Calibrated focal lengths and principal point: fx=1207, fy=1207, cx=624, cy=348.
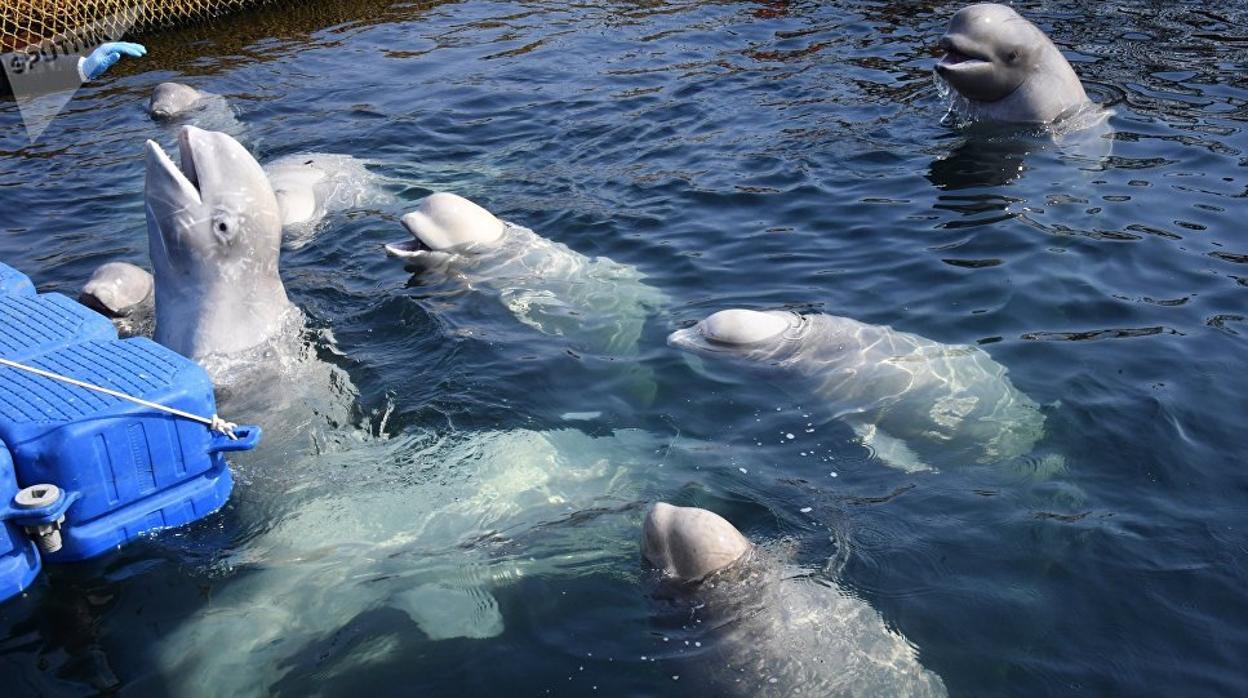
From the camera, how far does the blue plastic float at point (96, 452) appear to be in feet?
16.5

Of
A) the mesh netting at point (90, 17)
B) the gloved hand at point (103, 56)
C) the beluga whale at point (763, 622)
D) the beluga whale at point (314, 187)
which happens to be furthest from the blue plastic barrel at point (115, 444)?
the mesh netting at point (90, 17)

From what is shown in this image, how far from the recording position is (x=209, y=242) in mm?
6633

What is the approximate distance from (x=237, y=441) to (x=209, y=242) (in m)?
1.63

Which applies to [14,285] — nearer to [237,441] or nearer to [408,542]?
[237,441]

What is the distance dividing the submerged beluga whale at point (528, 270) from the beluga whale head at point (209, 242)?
1.98 m

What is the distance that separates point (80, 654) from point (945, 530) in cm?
391

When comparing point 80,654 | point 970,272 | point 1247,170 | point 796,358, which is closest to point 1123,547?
point 796,358

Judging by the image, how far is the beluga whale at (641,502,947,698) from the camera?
481cm

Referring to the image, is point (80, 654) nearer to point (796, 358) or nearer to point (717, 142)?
point (796, 358)

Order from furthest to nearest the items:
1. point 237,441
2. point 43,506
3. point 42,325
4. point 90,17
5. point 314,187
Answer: point 90,17 < point 314,187 < point 42,325 < point 237,441 < point 43,506

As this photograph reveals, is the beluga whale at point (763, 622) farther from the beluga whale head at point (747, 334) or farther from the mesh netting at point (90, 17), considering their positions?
the mesh netting at point (90, 17)

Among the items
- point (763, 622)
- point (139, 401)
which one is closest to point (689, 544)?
point (763, 622)

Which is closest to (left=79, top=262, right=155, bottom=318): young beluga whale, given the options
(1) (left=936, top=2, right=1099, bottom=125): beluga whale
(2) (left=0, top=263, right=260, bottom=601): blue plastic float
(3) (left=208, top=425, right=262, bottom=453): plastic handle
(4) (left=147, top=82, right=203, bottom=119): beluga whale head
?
(2) (left=0, top=263, right=260, bottom=601): blue plastic float

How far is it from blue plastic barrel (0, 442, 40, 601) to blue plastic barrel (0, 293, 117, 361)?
0.91 m
